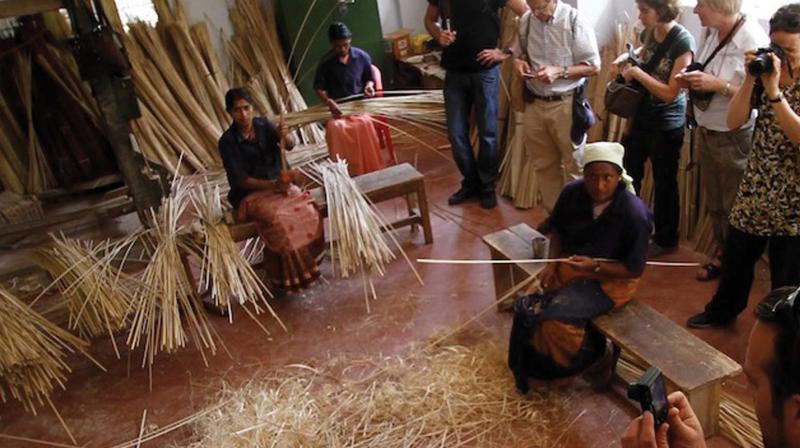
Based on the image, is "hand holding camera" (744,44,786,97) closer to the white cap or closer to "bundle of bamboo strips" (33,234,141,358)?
the white cap

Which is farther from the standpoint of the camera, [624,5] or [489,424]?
[624,5]

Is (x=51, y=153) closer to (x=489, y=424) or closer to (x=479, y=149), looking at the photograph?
(x=479, y=149)

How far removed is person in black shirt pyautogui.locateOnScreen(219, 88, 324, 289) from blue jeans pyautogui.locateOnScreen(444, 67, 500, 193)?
1241 millimetres

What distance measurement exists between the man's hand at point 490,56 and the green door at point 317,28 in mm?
2293

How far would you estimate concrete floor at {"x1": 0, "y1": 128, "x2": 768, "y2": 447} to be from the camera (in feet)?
9.98

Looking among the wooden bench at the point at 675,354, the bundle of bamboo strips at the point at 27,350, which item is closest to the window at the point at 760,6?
the wooden bench at the point at 675,354

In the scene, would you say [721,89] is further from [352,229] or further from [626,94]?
[352,229]

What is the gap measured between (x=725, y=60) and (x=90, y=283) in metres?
3.13

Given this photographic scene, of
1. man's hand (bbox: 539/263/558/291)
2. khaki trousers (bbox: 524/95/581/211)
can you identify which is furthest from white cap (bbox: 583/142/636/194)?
khaki trousers (bbox: 524/95/581/211)

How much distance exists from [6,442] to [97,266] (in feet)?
2.91

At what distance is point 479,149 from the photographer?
4.53m

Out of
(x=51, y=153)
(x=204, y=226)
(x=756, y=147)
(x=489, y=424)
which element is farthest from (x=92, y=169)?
(x=756, y=147)

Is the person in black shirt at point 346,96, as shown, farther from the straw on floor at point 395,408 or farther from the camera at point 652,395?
the camera at point 652,395

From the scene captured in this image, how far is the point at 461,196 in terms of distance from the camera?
4.74 m
